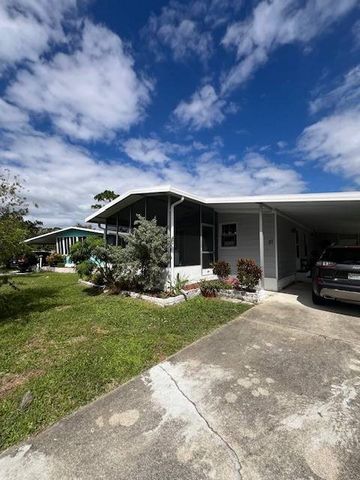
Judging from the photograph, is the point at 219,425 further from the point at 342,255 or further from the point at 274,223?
the point at 274,223

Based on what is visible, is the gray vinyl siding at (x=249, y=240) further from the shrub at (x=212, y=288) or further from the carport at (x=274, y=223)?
the shrub at (x=212, y=288)

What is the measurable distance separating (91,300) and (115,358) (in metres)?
4.77

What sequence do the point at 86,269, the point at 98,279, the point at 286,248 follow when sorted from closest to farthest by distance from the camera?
the point at 98,279 → the point at 286,248 → the point at 86,269

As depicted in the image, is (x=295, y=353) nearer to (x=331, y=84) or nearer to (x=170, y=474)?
(x=170, y=474)

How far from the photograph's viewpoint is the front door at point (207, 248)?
405 inches

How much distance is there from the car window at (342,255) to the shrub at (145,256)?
446cm

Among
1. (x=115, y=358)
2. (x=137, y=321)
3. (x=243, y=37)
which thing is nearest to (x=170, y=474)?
(x=115, y=358)

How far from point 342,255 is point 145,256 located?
547cm

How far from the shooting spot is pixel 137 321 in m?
6.10

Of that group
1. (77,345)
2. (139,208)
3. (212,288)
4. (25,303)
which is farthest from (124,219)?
(77,345)

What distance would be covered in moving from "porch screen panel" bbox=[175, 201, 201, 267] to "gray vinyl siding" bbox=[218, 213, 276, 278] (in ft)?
6.00

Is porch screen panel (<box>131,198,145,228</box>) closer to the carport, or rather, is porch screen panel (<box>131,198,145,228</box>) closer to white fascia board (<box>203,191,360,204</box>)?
white fascia board (<box>203,191,360,204</box>)

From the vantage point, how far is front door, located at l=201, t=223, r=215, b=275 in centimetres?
1028

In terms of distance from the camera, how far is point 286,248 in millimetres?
11734
